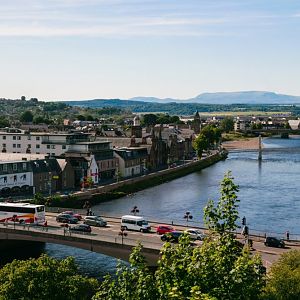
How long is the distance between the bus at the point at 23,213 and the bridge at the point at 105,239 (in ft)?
3.07

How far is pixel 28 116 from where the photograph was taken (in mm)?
176125

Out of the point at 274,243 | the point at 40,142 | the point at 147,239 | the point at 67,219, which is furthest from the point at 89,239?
the point at 40,142

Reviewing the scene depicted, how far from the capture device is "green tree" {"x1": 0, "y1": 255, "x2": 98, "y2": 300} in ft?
56.4

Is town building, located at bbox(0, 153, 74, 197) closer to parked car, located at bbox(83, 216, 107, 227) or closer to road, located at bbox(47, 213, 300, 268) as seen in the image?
road, located at bbox(47, 213, 300, 268)

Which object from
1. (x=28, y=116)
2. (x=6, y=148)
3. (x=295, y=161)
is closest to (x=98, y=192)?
(x=6, y=148)

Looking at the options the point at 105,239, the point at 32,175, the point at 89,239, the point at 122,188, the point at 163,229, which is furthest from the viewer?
the point at 122,188

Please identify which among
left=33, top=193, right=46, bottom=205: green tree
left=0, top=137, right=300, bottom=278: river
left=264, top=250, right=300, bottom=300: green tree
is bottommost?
left=0, top=137, right=300, bottom=278: river

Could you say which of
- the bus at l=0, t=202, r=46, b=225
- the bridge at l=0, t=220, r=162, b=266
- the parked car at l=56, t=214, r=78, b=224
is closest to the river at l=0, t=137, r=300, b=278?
the bridge at l=0, t=220, r=162, b=266

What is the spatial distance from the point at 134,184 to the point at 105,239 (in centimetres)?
3238

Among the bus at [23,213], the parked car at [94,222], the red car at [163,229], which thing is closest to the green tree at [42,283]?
the red car at [163,229]

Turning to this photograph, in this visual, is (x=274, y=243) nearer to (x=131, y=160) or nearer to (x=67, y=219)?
(x=67, y=219)

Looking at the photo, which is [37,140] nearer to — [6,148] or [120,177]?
[6,148]

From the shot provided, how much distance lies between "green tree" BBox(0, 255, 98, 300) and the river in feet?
41.3

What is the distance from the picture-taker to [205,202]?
55375 mm
